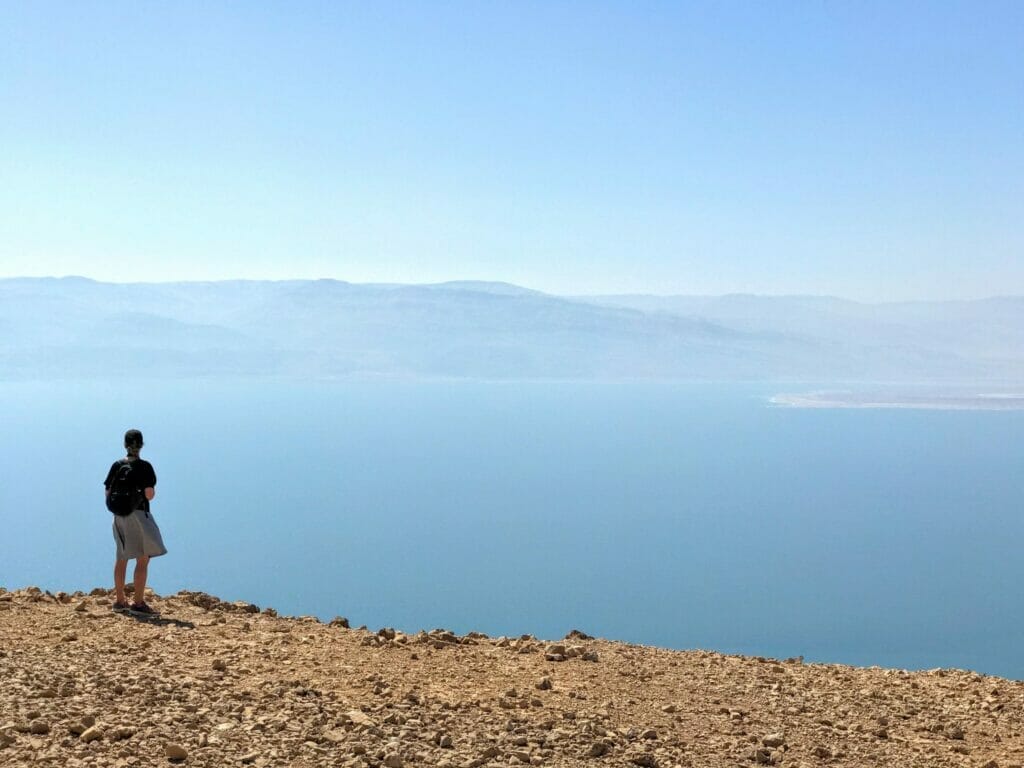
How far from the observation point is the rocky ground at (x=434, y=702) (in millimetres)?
6203

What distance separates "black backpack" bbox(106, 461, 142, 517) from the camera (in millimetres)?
9859

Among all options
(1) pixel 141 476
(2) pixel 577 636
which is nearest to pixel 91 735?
(1) pixel 141 476

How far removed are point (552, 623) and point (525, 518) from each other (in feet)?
186

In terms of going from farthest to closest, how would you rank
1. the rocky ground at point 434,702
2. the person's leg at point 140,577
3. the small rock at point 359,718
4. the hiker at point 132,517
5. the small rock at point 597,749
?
1. the hiker at point 132,517
2. the person's leg at point 140,577
3. the small rock at point 359,718
4. the small rock at point 597,749
5. the rocky ground at point 434,702

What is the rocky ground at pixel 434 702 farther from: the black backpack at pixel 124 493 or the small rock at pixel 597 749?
the black backpack at pixel 124 493

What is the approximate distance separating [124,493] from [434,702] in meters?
4.29

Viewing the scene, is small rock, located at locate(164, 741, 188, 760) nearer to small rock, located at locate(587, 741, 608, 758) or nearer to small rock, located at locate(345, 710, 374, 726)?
small rock, located at locate(345, 710, 374, 726)

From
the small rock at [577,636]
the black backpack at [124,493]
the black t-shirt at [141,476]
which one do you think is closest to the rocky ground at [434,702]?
the small rock at [577,636]

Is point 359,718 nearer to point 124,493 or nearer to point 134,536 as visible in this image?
point 134,536

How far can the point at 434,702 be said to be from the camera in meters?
7.24

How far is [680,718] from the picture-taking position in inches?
294

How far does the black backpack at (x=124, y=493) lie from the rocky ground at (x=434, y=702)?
0.99 meters

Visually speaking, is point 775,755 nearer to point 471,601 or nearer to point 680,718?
point 680,718

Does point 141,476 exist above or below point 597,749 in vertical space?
above
